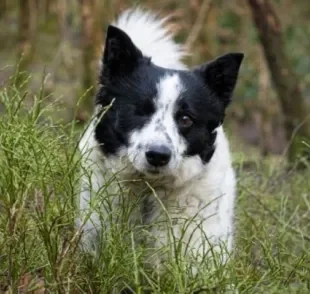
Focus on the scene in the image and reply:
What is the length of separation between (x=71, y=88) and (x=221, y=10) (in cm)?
240

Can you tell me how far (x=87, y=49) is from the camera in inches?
415

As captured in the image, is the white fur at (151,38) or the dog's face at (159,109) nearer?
the dog's face at (159,109)

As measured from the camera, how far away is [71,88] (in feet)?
39.7

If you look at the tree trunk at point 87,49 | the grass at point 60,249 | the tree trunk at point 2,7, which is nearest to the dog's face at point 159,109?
the grass at point 60,249

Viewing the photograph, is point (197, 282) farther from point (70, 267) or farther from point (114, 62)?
point (114, 62)

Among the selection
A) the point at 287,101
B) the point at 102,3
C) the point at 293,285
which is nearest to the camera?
the point at 293,285

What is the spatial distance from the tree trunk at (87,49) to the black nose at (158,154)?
527cm

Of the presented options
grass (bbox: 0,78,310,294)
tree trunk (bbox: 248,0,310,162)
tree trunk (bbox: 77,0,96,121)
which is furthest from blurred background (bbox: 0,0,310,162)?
grass (bbox: 0,78,310,294)

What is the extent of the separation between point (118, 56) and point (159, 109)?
0.47 m

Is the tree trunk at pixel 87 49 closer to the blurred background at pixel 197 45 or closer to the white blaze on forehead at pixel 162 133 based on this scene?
the blurred background at pixel 197 45

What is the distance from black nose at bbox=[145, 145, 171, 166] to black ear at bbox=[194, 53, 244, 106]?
68 cm

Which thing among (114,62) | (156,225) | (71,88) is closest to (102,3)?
(71,88)

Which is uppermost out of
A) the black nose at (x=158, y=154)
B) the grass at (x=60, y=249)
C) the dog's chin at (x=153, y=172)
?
Answer: the black nose at (x=158, y=154)

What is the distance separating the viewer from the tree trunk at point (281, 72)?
815 cm
